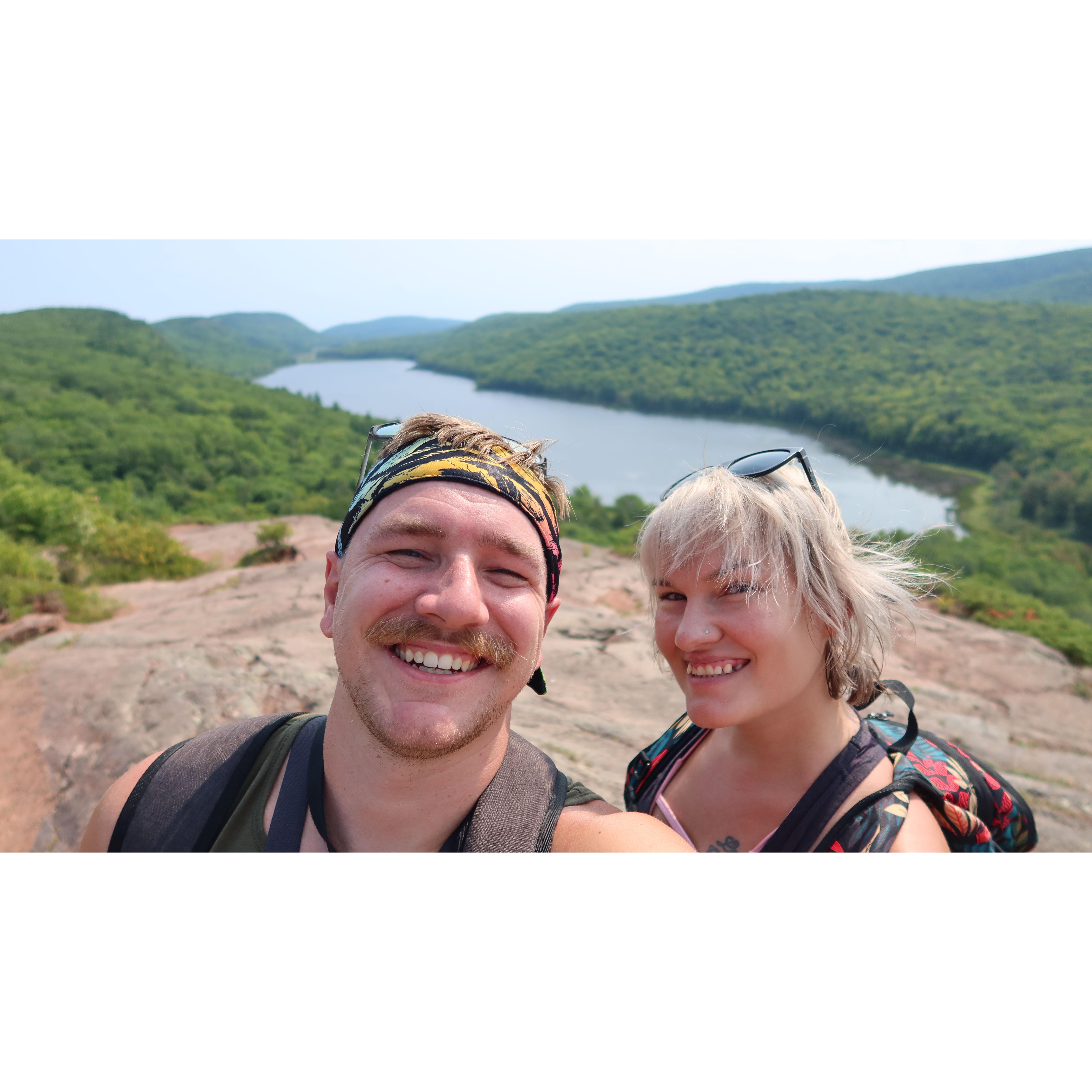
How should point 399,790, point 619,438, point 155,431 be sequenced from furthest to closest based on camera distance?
1. point 155,431
2. point 619,438
3. point 399,790

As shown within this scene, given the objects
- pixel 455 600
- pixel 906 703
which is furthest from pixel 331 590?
pixel 906 703

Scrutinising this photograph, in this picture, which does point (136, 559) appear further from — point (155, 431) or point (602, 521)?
point (155, 431)

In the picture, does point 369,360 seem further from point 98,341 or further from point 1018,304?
point 1018,304

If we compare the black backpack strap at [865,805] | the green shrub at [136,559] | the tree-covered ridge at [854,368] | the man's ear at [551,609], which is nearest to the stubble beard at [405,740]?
the man's ear at [551,609]

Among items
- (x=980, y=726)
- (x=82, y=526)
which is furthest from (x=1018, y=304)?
(x=82, y=526)

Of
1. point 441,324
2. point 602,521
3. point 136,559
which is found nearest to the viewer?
point 136,559

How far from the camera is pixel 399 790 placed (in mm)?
1481

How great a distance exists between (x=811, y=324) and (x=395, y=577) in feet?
170

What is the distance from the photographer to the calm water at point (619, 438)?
2125 millimetres

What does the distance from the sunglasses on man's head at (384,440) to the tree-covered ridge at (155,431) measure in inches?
787

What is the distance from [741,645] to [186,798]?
4.79 feet

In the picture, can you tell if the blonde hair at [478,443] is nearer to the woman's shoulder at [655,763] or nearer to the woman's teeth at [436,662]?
the woman's teeth at [436,662]

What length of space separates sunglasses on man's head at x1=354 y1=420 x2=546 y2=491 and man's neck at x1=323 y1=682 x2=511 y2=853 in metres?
0.70

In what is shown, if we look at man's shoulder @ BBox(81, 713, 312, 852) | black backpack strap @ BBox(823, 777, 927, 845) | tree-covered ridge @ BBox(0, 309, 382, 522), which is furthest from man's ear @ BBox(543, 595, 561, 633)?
tree-covered ridge @ BBox(0, 309, 382, 522)
